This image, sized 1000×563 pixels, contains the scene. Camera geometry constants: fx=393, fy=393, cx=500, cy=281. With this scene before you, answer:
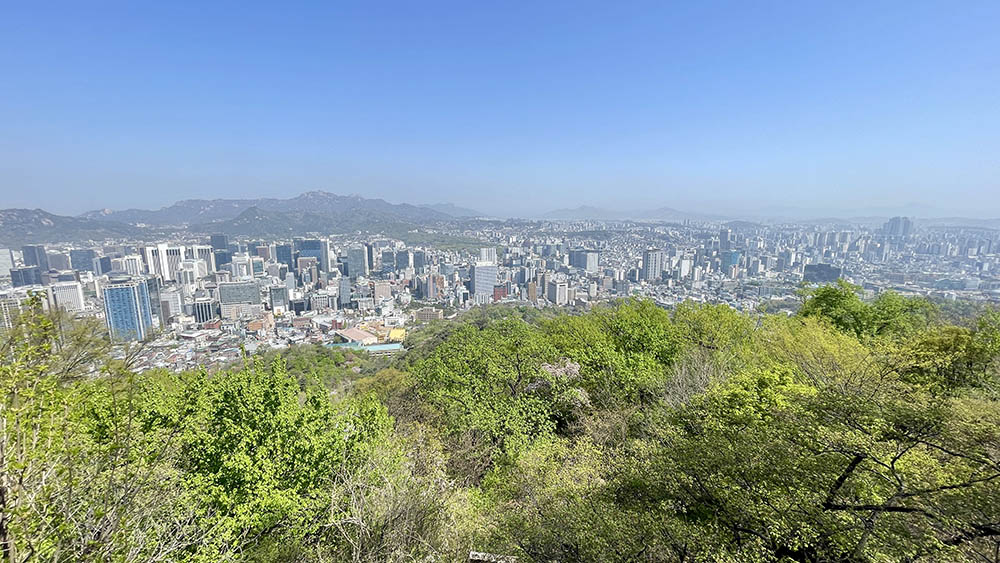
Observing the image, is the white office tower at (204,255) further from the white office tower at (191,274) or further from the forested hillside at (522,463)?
the forested hillside at (522,463)

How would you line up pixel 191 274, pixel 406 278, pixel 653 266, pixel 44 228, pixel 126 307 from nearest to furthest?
pixel 126 307 < pixel 191 274 < pixel 653 266 < pixel 406 278 < pixel 44 228

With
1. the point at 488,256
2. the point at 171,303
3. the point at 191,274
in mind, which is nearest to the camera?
the point at 171,303

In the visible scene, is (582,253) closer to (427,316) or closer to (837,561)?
(427,316)

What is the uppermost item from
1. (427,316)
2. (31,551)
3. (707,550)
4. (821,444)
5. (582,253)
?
(31,551)

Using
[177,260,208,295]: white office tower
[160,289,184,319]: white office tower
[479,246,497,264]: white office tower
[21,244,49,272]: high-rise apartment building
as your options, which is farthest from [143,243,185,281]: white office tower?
[479,246,497,264]: white office tower

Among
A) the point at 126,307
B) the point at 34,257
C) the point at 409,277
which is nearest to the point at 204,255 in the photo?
the point at 34,257

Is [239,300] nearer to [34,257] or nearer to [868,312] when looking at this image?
[34,257]

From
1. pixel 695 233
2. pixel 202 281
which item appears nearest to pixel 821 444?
pixel 202 281

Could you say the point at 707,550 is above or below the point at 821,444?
below

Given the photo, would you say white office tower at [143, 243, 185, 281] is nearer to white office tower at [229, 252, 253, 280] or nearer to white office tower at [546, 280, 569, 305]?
white office tower at [229, 252, 253, 280]

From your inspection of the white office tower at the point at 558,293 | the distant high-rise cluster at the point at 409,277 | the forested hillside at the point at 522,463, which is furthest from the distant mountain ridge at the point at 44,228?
the forested hillside at the point at 522,463
